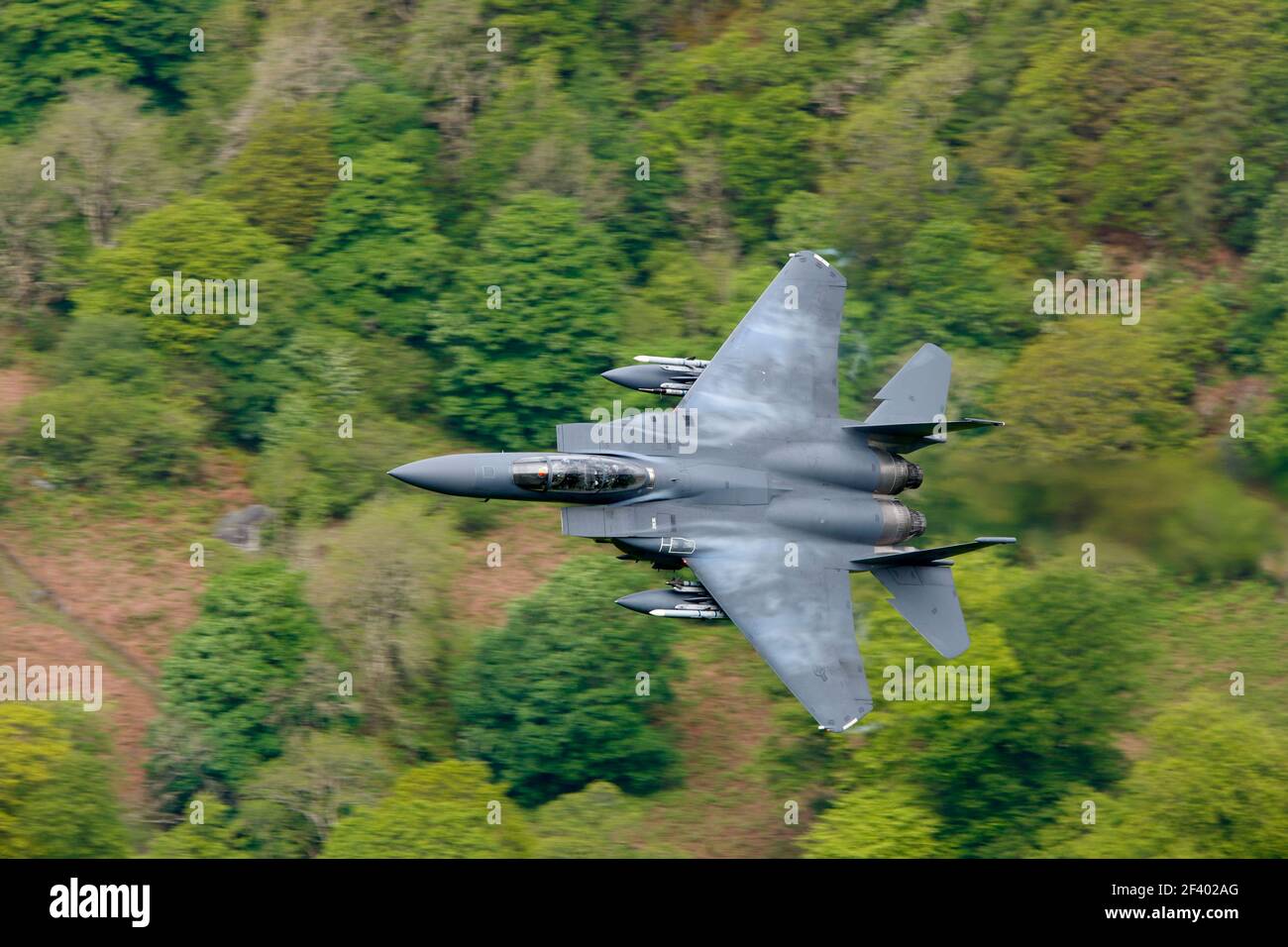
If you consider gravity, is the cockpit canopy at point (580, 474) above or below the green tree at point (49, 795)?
above

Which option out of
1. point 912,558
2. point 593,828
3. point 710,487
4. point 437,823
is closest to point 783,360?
point 710,487

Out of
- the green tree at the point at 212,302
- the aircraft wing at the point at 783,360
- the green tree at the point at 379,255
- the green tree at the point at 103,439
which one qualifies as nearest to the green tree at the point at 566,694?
the aircraft wing at the point at 783,360

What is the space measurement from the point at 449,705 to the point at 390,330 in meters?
13.9

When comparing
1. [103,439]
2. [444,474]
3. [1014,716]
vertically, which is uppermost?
[103,439]

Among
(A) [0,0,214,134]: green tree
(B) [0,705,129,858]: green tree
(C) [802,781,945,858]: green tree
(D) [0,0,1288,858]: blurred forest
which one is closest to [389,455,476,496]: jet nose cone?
(D) [0,0,1288,858]: blurred forest

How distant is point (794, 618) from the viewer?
55594 millimetres

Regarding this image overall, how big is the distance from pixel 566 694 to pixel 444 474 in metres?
13.0

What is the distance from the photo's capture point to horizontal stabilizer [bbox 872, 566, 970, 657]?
5634cm

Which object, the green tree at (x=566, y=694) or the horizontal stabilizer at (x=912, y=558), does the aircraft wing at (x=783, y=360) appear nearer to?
the horizontal stabilizer at (x=912, y=558)

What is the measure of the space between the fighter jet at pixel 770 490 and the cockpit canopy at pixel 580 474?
31 millimetres

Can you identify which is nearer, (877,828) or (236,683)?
(877,828)

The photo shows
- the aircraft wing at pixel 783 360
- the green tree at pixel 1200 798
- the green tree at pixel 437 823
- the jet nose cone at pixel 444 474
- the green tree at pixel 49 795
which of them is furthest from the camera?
the green tree at pixel 1200 798

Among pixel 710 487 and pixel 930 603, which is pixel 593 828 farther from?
pixel 930 603

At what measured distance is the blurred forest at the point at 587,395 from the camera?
63781 mm
